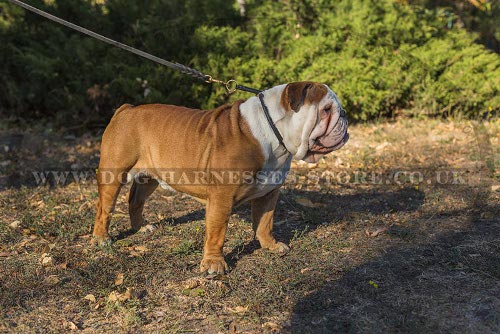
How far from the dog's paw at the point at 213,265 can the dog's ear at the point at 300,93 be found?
1353 millimetres

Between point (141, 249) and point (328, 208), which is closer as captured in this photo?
point (141, 249)

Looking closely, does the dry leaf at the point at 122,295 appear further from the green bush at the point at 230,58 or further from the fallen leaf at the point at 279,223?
the green bush at the point at 230,58

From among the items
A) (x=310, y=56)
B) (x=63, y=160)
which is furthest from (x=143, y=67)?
(x=310, y=56)

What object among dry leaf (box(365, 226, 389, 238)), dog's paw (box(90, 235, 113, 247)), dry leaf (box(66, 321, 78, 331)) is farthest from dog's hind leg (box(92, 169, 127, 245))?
dry leaf (box(365, 226, 389, 238))

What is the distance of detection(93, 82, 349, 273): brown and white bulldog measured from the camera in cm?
425

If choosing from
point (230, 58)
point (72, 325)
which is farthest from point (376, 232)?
point (230, 58)

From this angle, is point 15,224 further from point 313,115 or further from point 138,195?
point 313,115

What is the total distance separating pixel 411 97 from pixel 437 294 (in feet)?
23.2

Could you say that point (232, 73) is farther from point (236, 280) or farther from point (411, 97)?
point (236, 280)

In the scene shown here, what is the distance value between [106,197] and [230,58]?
541cm

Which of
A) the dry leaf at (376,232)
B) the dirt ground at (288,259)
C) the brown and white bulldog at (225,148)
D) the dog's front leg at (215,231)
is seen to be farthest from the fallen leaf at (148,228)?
the dry leaf at (376,232)

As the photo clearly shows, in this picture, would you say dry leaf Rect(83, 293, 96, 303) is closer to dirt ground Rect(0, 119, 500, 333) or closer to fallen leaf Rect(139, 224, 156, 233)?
dirt ground Rect(0, 119, 500, 333)

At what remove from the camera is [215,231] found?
448 centimetres

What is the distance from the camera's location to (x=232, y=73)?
977 centimetres
